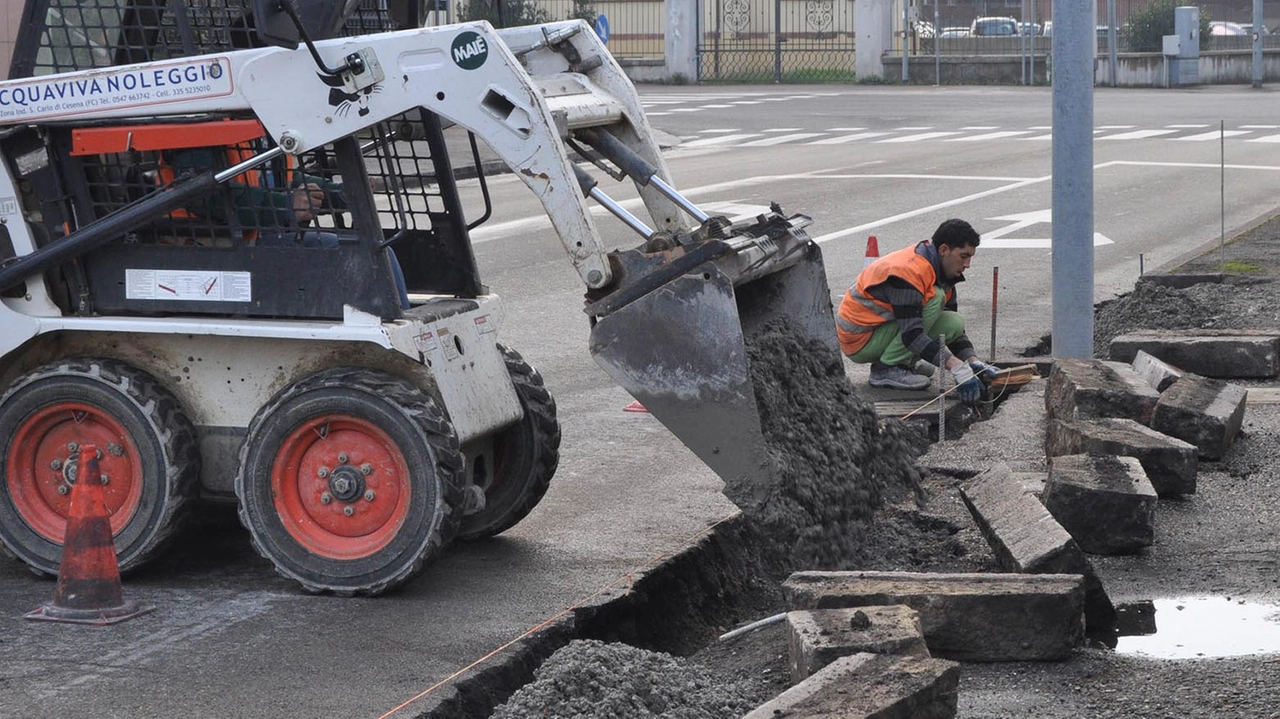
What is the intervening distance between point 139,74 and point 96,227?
1.86 ft

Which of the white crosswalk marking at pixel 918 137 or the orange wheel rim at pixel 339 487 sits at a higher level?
the white crosswalk marking at pixel 918 137

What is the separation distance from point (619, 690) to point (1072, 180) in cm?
557

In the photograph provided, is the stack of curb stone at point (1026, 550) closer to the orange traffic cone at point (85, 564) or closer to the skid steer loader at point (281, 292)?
the skid steer loader at point (281, 292)

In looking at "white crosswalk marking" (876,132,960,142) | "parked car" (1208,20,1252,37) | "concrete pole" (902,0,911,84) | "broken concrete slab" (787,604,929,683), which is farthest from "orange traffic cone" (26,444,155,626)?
"parked car" (1208,20,1252,37)

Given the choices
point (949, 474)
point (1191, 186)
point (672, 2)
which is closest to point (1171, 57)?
point (672, 2)

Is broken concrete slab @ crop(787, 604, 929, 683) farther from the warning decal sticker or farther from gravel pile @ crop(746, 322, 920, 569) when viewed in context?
the warning decal sticker

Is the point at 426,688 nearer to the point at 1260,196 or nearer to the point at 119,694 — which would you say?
the point at 119,694

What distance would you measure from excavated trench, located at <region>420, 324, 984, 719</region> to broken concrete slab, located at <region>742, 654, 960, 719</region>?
1.46ft

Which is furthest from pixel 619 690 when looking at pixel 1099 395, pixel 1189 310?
pixel 1189 310

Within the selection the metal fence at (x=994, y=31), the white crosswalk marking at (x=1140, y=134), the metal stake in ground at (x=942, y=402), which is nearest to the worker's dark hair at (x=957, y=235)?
the metal stake in ground at (x=942, y=402)

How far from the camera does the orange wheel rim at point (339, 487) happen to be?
5.83 meters

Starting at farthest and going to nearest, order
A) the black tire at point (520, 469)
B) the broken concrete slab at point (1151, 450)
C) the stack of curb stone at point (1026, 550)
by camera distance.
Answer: the broken concrete slab at point (1151, 450) → the black tire at point (520, 469) → the stack of curb stone at point (1026, 550)

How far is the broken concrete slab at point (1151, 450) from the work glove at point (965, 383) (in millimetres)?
1787

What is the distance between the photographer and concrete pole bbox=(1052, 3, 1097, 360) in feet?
29.7
